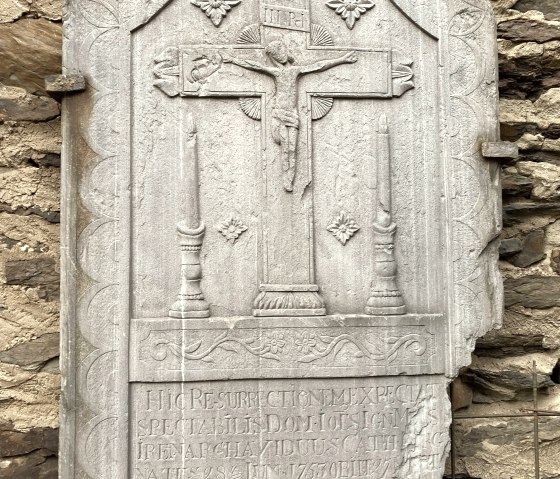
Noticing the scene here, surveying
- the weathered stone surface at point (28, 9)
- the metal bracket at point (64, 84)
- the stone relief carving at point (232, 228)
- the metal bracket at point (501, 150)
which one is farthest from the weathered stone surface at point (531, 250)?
the weathered stone surface at point (28, 9)

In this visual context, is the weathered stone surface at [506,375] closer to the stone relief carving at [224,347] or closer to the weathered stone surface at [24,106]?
the stone relief carving at [224,347]

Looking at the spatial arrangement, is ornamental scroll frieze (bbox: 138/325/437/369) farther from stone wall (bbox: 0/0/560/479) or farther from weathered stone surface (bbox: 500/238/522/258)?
weathered stone surface (bbox: 500/238/522/258)

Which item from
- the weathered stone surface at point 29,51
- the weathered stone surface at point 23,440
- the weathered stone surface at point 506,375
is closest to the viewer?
the weathered stone surface at point 23,440

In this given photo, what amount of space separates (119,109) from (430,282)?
60.6 inches

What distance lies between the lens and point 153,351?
9.68ft

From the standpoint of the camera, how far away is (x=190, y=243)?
3000 millimetres

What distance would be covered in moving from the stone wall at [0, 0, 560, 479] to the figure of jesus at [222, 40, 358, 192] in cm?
107

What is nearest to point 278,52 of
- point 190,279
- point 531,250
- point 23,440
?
point 190,279

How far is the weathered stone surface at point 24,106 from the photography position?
3.42 meters

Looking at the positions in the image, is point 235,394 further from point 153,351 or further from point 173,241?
point 173,241

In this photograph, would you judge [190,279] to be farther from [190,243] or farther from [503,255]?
[503,255]

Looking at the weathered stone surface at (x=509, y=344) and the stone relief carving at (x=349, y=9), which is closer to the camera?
the stone relief carving at (x=349, y=9)

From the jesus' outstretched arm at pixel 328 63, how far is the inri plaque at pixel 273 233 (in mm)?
10

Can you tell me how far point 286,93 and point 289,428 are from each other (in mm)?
1440
